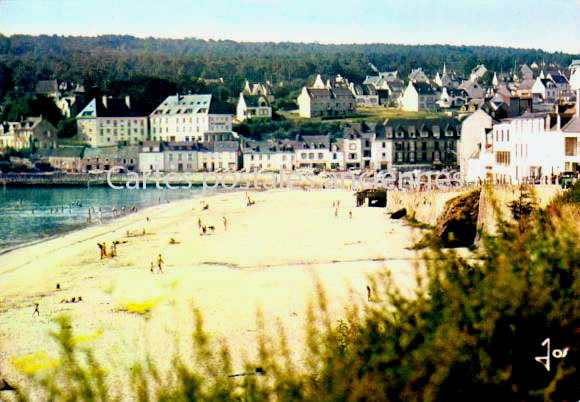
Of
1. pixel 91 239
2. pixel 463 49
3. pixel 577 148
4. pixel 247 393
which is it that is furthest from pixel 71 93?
pixel 247 393

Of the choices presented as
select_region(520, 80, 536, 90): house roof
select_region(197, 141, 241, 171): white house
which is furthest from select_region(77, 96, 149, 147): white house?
select_region(520, 80, 536, 90): house roof

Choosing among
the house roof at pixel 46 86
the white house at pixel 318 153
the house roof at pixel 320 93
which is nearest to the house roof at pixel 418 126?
the white house at pixel 318 153

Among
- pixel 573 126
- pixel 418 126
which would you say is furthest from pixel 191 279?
pixel 418 126

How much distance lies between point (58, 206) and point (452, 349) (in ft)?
61.9

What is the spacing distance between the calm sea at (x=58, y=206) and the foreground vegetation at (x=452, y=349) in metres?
9.98

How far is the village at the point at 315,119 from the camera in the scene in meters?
25.6

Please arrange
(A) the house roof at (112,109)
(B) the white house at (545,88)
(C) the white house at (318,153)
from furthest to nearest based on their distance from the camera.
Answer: (A) the house roof at (112,109) → (C) the white house at (318,153) → (B) the white house at (545,88)

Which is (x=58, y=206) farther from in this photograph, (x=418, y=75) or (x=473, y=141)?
(x=418, y=75)

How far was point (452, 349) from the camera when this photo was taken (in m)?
3.10

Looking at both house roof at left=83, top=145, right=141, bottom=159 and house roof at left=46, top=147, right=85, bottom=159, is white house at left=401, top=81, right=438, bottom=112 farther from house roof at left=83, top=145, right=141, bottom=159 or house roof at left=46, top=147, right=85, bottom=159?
house roof at left=46, top=147, right=85, bottom=159

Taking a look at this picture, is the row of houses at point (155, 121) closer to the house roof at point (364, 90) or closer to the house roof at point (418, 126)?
the house roof at point (364, 90)

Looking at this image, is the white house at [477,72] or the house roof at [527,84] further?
the white house at [477,72]

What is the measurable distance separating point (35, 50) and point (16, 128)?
3084mm

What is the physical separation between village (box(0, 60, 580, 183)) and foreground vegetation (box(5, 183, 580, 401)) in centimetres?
1510
